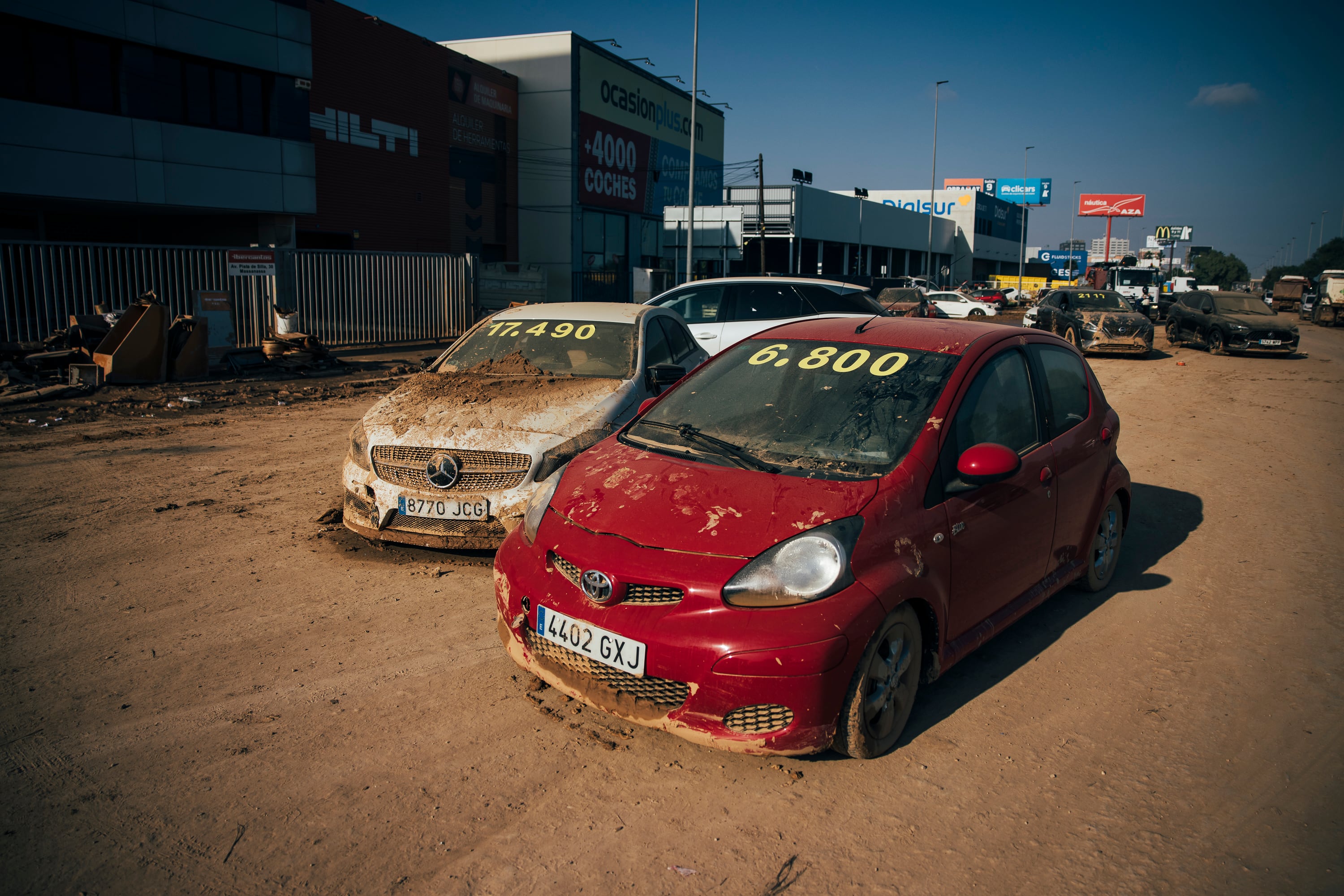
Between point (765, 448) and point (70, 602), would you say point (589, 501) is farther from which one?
point (70, 602)

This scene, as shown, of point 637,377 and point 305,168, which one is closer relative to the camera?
point 637,377

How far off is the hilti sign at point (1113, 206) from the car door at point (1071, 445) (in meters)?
122

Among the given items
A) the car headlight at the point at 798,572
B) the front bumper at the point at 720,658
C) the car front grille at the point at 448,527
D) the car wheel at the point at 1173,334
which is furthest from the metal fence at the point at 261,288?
the car wheel at the point at 1173,334

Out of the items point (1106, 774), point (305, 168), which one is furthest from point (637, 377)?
point (305, 168)

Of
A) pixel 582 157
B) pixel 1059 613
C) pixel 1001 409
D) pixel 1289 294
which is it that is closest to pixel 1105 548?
pixel 1059 613

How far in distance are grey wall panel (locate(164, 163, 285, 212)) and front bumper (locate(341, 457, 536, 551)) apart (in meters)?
20.2

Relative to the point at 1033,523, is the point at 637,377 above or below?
above

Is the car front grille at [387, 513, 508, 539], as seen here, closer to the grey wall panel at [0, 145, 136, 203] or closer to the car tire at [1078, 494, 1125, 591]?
the car tire at [1078, 494, 1125, 591]

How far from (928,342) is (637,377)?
2.56m

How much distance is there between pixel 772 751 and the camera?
287 cm

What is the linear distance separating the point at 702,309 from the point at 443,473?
22.1 ft

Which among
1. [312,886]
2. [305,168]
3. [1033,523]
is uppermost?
[305,168]

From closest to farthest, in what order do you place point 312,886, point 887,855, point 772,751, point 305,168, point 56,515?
1. point 312,886
2. point 887,855
3. point 772,751
4. point 56,515
5. point 305,168

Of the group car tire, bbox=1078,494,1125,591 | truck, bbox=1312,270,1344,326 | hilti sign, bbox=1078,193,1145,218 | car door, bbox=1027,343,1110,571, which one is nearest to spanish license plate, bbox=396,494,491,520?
car door, bbox=1027,343,1110,571
